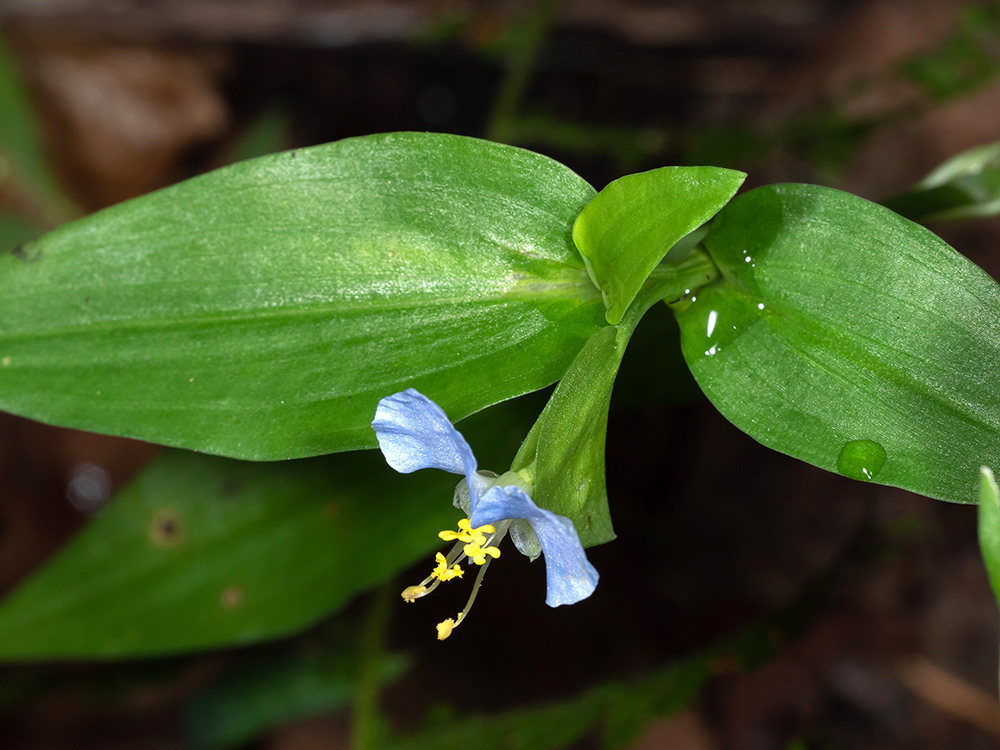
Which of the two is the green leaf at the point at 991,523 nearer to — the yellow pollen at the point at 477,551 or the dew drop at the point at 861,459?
the dew drop at the point at 861,459

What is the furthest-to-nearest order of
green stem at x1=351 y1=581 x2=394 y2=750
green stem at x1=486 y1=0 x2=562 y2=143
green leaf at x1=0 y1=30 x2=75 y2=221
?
green leaf at x1=0 y1=30 x2=75 y2=221
green stem at x1=486 y1=0 x2=562 y2=143
green stem at x1=351 y1=581 x2=394 y2=750

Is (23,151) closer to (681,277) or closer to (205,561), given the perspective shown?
(205,561)

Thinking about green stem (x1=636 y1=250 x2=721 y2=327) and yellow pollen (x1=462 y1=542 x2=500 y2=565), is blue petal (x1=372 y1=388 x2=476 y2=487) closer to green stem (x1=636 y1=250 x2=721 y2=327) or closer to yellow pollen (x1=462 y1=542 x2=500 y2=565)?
yellow pollen (x1=462 y1=542 x2=500 y2=565)

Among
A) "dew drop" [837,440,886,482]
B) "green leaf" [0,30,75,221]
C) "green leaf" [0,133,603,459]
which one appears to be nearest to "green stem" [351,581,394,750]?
"green leaf" [0,133,603,459]

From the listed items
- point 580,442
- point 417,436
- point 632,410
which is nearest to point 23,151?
point 632,410

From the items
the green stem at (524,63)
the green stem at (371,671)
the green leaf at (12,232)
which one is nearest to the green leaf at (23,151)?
the green leaf at (12,232)
